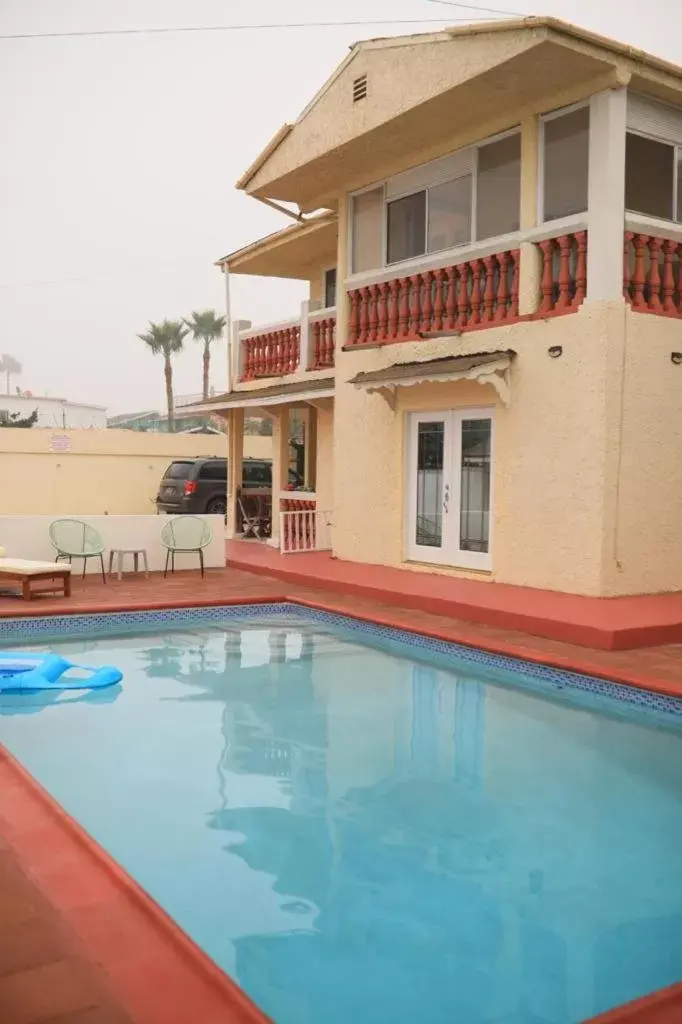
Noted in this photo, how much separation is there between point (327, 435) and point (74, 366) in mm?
56757

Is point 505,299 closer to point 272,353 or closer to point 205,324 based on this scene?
point 272,353

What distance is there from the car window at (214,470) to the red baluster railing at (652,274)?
12182 mm

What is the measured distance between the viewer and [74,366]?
6869 centimetres

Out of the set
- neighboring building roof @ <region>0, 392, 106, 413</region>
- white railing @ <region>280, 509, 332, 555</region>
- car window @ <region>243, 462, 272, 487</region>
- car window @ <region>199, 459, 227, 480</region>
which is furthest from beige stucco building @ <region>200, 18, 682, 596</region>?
neighboring building roof @ <region>0, 392, 106, 413</region>

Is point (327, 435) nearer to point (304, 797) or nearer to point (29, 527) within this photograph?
point (29, 527)

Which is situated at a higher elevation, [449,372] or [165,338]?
[165,338]

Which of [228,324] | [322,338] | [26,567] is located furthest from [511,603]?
[228,324]

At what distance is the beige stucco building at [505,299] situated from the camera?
998cm

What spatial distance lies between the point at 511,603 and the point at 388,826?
527 cm

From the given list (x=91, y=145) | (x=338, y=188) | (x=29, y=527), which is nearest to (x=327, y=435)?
(x=338, y=188)

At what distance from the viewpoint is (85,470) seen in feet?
89.6

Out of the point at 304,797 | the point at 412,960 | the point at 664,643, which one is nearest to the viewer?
the point at 412,960

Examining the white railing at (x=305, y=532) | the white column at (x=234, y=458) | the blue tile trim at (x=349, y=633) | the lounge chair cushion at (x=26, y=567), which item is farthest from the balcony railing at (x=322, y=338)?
the lounge chair cushion at (x=26, y=567)

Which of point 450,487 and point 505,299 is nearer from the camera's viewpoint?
point 505,299
